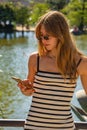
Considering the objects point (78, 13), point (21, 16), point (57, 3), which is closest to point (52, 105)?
point (78, 13)

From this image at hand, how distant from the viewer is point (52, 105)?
209 cm

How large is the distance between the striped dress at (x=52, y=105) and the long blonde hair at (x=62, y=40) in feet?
0.17

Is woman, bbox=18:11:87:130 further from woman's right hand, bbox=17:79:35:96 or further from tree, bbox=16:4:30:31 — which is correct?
tree, bbox=16:4:30:31

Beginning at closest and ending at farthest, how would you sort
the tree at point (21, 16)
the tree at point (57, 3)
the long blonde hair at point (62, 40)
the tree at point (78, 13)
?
the long blonde hair at point (62, 40) < the tree at point (78, 13) < the tree at point (21, 16) < the tree at point (57, 3)

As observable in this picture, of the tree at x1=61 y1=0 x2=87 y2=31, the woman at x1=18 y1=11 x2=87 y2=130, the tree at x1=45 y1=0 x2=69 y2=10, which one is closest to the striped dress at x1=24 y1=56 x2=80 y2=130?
the woman at x1=18 y1=11 x2=87 y2=130

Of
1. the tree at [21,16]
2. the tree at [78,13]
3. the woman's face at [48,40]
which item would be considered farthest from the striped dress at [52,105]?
the tree at [21,16]

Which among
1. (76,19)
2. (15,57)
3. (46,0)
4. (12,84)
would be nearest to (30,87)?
(12,84)

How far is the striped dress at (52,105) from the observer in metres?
2.08

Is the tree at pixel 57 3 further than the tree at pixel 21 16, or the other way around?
the tree at pixel 57 3

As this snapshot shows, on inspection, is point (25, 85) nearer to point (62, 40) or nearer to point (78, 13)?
point (62, 40)

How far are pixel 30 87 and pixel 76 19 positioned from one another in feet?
160

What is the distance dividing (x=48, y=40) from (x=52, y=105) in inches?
12.1

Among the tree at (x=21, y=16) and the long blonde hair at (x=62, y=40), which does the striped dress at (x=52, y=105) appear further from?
the tree at (x=21, y=16)

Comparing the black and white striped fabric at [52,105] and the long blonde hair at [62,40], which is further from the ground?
the long blonde hair at [62,40]
